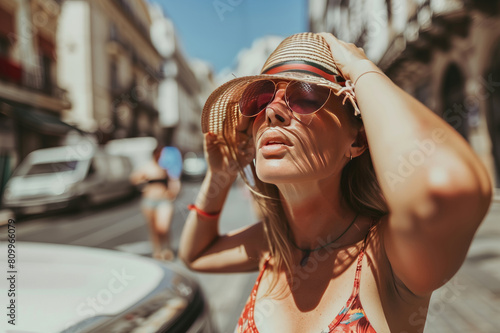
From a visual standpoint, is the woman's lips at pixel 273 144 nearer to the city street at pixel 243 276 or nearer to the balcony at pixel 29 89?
the city street at pixel 243 276

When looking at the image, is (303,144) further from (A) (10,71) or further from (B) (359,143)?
(A) (10,71)

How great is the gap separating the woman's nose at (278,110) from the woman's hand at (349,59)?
147 millimetres

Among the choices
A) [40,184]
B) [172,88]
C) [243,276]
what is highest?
[172,88]

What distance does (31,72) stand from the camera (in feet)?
49.9

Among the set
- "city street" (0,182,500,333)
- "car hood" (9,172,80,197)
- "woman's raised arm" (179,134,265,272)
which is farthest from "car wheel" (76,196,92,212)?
"woman's raised arm" (179,134,265,272)

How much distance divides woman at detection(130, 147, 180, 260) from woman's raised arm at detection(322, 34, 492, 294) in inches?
168

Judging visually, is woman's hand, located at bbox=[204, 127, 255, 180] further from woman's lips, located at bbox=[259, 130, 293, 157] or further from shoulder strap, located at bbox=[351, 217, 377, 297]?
shoulder strap, located at bbox=[351, 217, 377, 297]

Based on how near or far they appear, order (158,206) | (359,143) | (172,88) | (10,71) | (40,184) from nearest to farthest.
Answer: (359,143)
(158,206)
(40,184)
(10,71)
(172,88)

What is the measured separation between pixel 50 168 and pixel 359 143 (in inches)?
460

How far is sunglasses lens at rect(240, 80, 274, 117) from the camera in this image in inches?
38.5

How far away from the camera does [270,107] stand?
0.94 metres

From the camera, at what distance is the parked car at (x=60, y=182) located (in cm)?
1020

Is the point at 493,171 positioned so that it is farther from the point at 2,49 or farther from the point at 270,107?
the point at 2,49

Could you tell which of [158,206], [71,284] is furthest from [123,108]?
[71,284]
